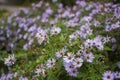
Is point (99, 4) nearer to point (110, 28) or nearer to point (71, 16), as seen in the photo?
point (71, 16)

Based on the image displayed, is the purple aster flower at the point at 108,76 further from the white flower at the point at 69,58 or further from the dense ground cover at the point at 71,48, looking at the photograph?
the white flower at the point at 69,58

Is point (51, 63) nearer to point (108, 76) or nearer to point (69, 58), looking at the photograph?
point (69, 58)

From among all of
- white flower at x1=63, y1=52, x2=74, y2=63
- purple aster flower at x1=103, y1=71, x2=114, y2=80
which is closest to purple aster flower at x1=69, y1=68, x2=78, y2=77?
white flower at x1=63, y1=52, x2=74, y2=63

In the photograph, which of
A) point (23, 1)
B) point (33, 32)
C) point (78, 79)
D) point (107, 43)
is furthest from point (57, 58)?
point (23, 1)

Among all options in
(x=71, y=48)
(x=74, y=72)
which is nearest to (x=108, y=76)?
(x=74, y=72)

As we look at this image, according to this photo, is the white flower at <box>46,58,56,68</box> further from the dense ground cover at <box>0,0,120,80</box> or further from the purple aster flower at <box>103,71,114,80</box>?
the purple aster flower at <box>103,71,114,80</box>

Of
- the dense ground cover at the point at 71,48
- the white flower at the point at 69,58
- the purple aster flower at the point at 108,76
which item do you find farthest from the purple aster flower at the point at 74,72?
the purple aster flower at the point at 108,76

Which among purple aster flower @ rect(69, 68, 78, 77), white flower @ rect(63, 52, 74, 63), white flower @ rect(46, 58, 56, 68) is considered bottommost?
purple aster flower @ rect(69, 68, 78, 77)

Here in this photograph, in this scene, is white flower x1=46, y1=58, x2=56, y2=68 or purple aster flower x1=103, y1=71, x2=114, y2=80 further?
white flower x1=46, y1=58, x2=56, y2=68
